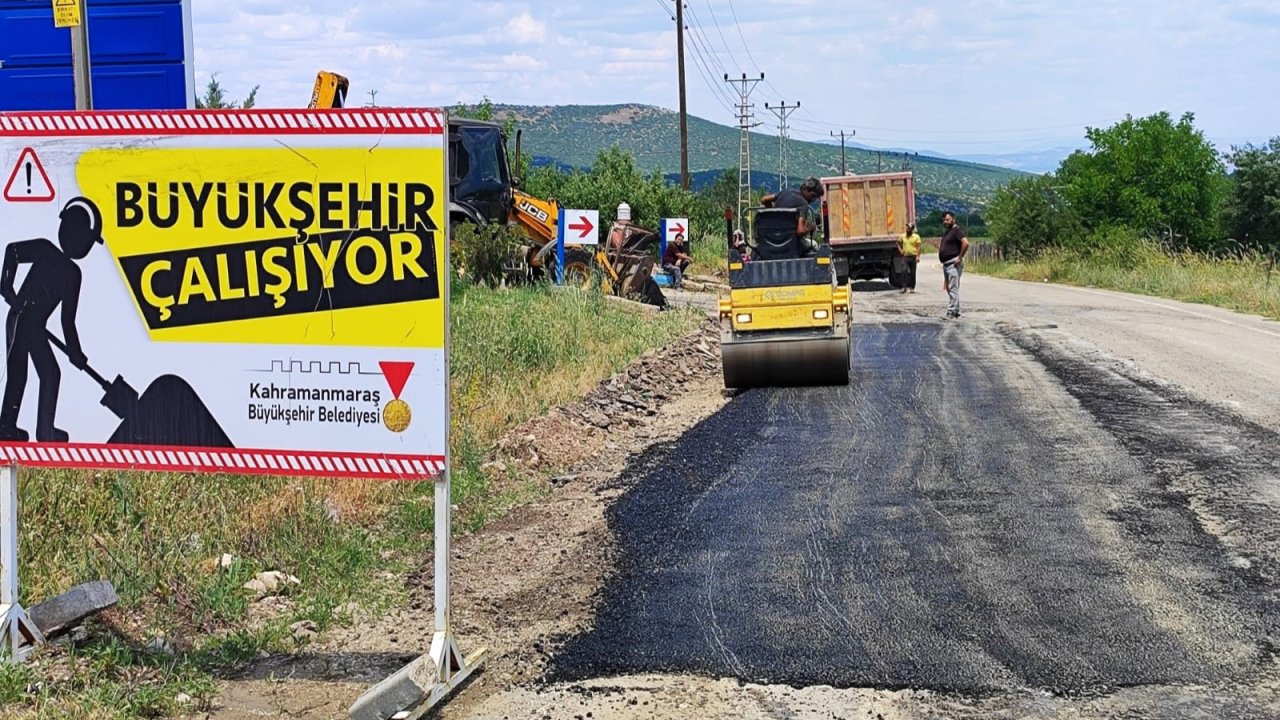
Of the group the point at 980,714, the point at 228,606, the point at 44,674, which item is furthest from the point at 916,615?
the point at 44,674

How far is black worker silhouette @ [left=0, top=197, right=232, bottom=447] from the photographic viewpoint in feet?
18.4

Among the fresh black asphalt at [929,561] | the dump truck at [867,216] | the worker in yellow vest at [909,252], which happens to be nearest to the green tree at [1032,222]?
the dump truck at [867,216]

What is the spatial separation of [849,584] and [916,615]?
0.58 m

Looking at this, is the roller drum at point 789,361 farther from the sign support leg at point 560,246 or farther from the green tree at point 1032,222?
the green tree at point 1032,222

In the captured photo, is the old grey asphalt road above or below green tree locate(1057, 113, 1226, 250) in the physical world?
below

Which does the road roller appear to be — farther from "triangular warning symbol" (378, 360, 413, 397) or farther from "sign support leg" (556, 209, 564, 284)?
"triangular warning symbol" (378, 360, 413, 397)

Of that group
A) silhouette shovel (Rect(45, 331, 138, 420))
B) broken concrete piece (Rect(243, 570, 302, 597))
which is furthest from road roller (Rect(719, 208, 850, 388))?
silhouette shovel (Rect(45, 331, 138, 420))

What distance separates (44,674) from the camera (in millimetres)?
5492

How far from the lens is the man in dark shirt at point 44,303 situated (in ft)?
18.5

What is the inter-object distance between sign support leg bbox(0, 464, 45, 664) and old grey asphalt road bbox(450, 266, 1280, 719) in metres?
2.07

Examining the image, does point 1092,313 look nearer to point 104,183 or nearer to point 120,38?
point 120,38

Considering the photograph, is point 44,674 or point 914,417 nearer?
point 44,674

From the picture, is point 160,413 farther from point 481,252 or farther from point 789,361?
point 481,252

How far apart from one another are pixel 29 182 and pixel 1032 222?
6334cm
